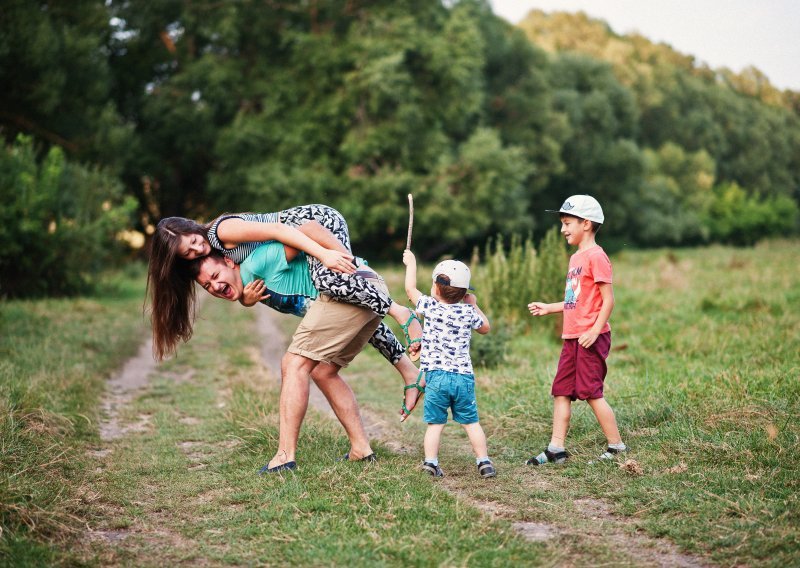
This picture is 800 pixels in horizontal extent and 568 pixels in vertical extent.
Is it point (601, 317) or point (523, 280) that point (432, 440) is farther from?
point (523, 280)

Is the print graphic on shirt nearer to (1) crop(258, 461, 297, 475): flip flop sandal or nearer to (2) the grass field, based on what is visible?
(2) the grass field

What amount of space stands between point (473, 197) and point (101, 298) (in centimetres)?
1682

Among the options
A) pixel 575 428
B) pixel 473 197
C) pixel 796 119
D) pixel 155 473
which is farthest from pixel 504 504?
pixel 796 119

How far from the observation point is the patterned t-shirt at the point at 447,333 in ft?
16.4

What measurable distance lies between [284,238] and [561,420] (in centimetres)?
234

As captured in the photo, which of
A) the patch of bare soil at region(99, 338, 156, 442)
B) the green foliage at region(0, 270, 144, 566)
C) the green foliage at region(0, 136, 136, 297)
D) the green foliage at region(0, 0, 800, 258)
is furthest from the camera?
the green foliage at region(0, 0, 800, 258)

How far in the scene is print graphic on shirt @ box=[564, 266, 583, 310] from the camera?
539cm

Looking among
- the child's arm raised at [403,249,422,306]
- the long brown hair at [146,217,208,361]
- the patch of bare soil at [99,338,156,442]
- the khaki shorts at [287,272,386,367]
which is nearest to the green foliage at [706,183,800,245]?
the patch of bare soil at [99,338,156,442]

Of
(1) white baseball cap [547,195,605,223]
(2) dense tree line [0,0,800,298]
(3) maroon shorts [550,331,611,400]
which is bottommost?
(3) maroon shorts [550,331,611,400]

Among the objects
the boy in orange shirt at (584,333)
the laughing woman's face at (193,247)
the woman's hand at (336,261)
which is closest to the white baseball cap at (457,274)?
the woman's hand at (336,261)

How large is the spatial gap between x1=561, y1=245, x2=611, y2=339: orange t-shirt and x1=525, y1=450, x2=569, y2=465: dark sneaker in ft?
2.71

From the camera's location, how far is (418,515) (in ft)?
13.7

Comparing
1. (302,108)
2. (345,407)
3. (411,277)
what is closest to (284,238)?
(411,277)

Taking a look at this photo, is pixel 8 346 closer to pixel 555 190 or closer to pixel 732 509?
pixel 732 509
